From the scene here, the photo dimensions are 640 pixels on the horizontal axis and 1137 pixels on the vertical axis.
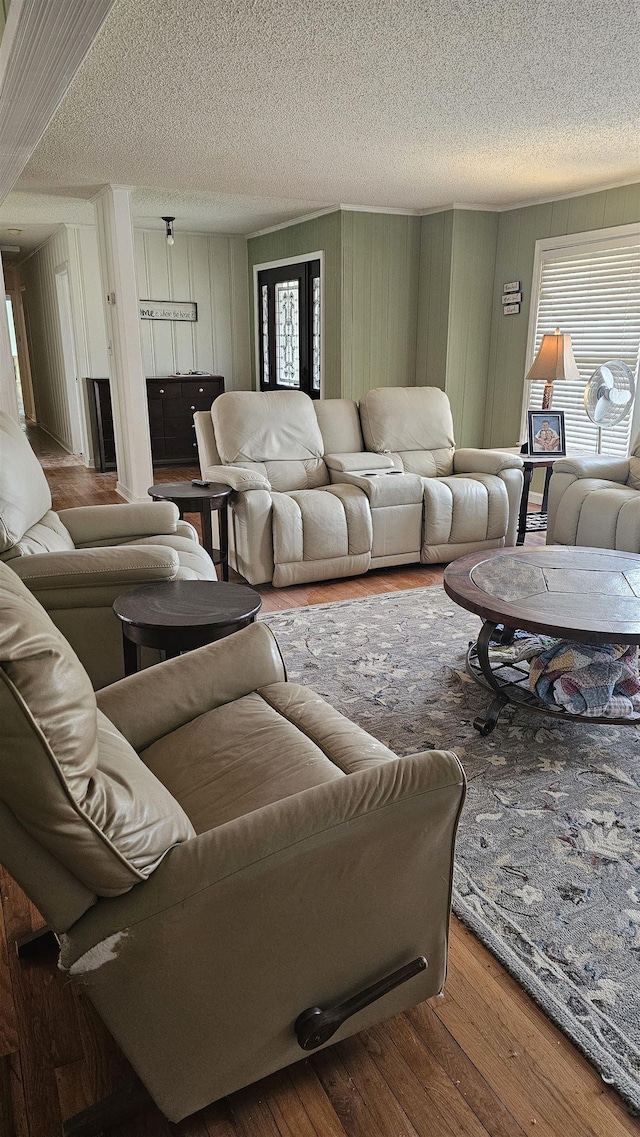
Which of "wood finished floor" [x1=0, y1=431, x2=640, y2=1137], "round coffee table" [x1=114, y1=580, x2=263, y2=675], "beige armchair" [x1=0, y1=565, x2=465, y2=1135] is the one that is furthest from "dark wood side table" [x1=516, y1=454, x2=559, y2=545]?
"beige armchair" [x1=0, y1=565, x2=465, y2=1135]

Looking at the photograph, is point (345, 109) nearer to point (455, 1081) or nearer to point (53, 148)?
point (53, 148)

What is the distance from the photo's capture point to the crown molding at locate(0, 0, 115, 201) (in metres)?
2.20

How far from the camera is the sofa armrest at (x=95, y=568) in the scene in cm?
246

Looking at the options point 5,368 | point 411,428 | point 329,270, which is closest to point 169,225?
point 329,270

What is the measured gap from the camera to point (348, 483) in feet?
15.0

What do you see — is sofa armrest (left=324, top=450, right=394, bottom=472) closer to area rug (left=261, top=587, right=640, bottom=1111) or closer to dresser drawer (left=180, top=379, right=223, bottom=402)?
area rug (left=261, top=587, right=640, bottom=1111)

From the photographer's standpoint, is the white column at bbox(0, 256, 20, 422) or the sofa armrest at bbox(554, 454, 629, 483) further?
the white column at bbox(0, 256, 20, 422)

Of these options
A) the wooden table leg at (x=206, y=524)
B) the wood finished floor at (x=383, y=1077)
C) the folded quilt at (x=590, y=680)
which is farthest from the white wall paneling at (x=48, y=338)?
the wood finished floor at (x=383, y=1077)

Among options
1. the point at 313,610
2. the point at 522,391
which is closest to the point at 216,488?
the point at 313,610

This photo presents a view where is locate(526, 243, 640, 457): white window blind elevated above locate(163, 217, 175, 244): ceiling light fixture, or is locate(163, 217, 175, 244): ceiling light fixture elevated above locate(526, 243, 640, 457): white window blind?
locate(163, 217, 175, 244): ceiling light fixture

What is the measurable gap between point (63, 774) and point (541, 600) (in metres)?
1.94

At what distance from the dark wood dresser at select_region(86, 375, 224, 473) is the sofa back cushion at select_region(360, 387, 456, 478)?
3832mm

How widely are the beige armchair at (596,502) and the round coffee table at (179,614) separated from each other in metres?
2.45

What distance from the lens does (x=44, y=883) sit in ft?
3.51
